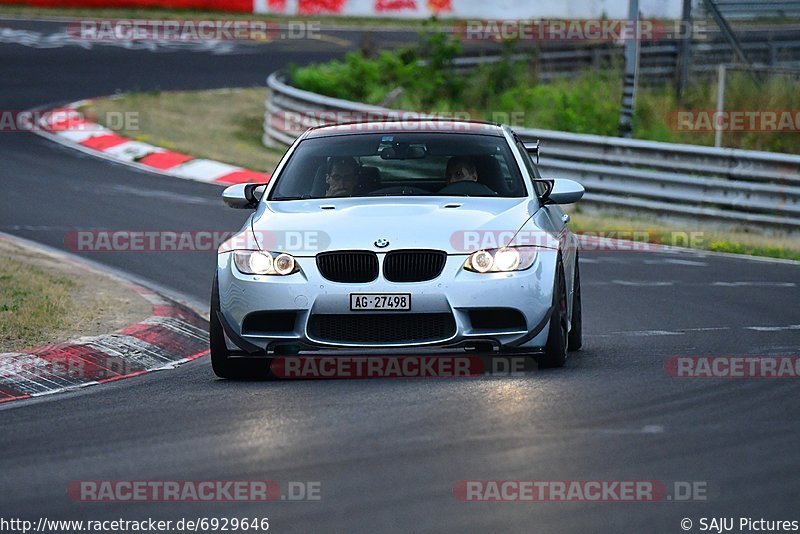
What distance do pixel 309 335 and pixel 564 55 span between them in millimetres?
23315

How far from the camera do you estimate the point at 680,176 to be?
61.8 feet

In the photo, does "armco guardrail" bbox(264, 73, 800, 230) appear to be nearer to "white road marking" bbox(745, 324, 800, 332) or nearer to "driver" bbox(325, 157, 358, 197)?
"white road marking" bbox(745, 324, 800, 332)

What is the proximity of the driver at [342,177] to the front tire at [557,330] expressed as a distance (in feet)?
5.16

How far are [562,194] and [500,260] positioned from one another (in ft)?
4.20

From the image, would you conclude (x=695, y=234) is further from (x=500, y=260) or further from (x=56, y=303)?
(x=500, y=260)

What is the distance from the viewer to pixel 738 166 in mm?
18453

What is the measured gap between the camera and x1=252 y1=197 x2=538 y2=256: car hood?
27.9 ft

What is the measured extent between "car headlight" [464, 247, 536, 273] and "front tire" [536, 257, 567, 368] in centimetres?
22

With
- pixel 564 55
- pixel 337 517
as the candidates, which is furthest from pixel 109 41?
pixel 337 517

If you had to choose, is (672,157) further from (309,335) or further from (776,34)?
(776,34)

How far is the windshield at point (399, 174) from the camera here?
381 inches
